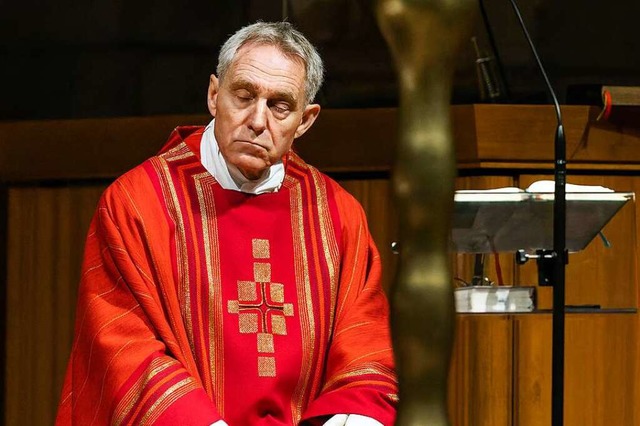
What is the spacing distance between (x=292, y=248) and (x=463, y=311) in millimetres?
493

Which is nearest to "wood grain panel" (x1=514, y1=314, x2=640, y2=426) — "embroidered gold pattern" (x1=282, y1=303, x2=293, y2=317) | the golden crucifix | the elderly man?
the elderly man

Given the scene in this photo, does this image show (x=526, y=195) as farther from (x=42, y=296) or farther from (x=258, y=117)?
(x=42, y=296)

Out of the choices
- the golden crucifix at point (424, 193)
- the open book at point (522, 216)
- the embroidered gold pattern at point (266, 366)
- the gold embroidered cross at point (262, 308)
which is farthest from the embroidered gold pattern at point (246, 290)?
the golden crucifix at point (424, 193)

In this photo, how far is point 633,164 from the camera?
5.05 metres

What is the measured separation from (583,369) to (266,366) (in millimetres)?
1036

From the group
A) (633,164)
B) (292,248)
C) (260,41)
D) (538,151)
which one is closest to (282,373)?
(292,248)

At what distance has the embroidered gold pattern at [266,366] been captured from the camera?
325 cm

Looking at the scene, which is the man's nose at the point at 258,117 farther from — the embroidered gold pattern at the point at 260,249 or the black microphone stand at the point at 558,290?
the black microphone stand at the point at 558,290

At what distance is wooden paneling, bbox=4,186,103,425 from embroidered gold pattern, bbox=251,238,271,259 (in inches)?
75.4

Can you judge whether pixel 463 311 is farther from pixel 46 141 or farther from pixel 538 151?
pixel 46 141

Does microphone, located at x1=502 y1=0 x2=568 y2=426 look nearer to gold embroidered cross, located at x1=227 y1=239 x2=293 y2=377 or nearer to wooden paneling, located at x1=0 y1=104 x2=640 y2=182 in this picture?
gold embroidered cross, located at x1=227 y1=239 x2=293 y2=377

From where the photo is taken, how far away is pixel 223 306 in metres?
3.30

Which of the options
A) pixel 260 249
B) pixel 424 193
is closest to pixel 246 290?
pixel 260 249

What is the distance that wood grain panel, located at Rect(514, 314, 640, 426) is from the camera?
11.9 ft
